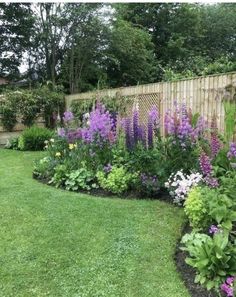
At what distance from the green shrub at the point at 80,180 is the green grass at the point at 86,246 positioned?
1.19ft

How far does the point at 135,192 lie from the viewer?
4984 millimetres

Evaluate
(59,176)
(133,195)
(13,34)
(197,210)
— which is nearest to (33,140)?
(59,176)

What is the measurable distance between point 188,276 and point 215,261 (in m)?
0.33

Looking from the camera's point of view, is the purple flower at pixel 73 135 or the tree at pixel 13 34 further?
the tree at pixel 13 34

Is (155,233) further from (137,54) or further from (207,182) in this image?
(137,54)

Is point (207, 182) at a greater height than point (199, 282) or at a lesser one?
greater

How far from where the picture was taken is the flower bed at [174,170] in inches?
111

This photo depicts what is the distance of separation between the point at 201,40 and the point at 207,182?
21.6m

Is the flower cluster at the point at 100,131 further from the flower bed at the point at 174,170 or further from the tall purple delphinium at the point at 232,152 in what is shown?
the tall purple delphinium at the point at 232,152

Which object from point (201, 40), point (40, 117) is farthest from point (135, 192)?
point (201, 40)

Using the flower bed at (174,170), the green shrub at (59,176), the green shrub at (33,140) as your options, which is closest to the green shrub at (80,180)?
the flower bed at (174,170)

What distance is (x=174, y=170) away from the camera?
4.77m

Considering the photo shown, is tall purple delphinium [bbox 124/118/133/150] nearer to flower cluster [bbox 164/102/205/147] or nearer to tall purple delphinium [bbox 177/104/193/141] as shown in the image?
flower cluster [bbox 164/102/205/147]

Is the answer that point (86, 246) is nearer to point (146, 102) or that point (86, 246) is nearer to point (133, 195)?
point (133, 195)
